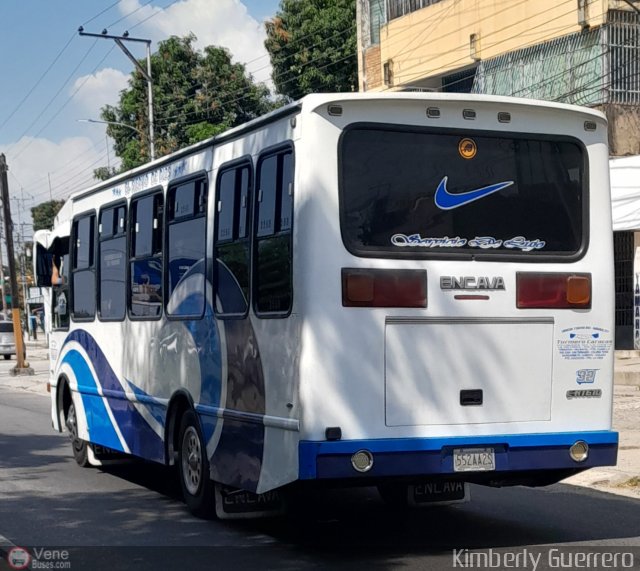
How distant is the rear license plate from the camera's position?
7953mm

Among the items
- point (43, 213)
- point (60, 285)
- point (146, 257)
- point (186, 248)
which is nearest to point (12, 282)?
point (60, 285)

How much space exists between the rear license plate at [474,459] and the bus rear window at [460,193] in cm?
136

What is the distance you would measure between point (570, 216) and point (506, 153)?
669 millimetres

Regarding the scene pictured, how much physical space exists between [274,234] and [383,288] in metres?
0.91

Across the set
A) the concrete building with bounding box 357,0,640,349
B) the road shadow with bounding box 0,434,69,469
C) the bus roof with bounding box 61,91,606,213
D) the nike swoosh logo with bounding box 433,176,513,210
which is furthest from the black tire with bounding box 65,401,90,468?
the concrete building with bounding box 357,0,640,349

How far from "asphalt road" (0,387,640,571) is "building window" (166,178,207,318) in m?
1.82

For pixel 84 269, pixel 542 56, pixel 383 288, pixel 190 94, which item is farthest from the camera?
pixel 190 94

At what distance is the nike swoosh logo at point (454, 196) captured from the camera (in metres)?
8.17

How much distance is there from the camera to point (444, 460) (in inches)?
312

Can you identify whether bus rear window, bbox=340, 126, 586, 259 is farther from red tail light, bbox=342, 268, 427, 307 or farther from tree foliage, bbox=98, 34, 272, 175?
tree foliage, bbox=98, 34, 272, 175

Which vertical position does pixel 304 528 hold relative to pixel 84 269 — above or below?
below

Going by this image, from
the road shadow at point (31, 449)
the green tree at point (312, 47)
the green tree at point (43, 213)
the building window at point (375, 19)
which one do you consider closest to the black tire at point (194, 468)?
the road shadow at point (31, 449)

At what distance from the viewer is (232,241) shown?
896cm

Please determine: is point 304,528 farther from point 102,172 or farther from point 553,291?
point 102,172
